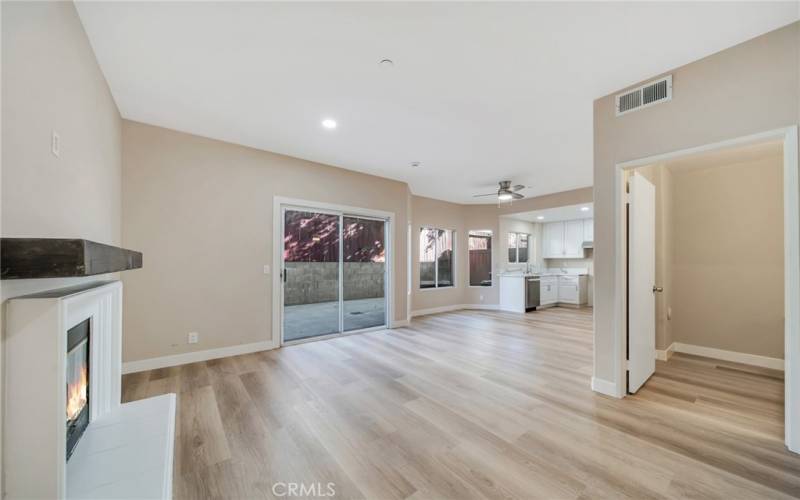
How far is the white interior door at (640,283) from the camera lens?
8.62ft

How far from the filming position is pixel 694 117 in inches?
87.6

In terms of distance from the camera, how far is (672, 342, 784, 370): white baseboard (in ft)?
10.8

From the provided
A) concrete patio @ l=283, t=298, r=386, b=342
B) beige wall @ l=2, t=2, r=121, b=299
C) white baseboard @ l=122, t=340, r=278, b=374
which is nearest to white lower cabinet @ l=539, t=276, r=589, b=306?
concrete patio @ l=283, t=298, r=386, b=342

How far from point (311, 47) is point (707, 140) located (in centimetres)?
295

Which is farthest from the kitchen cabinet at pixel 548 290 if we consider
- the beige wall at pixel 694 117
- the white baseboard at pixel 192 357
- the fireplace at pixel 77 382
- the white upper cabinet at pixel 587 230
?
the fireplace at pixel 77 382

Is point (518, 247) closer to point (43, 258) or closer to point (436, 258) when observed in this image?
point (436, 258)

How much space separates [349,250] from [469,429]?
340cm

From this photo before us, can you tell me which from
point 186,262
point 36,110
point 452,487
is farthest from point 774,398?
point 186,262

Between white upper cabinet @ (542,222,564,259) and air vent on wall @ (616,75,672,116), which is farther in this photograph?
white upper cabinet @ (542,222,564,259)

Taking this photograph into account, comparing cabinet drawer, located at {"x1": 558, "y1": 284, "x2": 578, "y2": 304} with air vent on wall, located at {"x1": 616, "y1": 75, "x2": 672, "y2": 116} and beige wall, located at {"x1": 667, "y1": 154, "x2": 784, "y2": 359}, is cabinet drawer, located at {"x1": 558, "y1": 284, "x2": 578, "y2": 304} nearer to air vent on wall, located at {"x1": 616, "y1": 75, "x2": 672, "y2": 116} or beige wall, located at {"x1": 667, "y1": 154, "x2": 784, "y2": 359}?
beige wall, located at {"x1": 667, "y1": 154, "x2": 784, "y2": 359}

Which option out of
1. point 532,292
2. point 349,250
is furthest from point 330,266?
point 532,292

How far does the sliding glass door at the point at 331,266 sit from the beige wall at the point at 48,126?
2316 millimetres

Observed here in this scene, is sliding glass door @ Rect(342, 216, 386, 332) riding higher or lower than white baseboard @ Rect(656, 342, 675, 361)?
higher

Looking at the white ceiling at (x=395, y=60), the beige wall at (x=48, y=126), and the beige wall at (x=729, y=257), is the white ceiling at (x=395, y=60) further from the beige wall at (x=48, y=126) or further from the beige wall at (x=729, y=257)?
the beige wall at (x=729, y=257)
